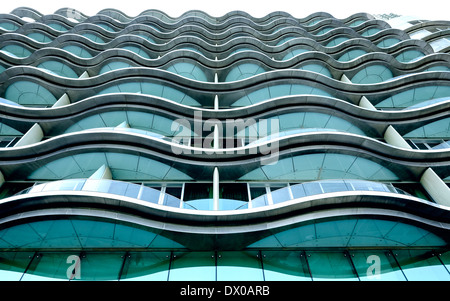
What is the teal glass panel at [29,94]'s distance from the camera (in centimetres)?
2236

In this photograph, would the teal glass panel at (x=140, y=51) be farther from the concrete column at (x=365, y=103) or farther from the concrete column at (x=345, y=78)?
the concrete column at (x=365, y=103)

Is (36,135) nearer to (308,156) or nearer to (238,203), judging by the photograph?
(238,203)

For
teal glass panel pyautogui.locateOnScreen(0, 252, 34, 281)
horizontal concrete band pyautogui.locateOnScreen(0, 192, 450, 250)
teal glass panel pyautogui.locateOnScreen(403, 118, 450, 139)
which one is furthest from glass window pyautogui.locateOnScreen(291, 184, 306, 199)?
teal glass panel pyautogui.locateOnScreen(403, 118, 450, 139)

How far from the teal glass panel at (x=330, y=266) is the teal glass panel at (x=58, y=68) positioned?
24380 millimetres

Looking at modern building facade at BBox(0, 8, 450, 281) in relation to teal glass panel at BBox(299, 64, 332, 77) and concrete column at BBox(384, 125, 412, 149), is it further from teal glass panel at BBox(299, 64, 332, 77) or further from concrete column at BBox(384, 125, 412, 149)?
teal glass panel at BBox(299, 64, 332, 77)

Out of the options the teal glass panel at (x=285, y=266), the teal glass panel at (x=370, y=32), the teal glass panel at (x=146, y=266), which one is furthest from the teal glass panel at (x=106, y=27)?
the teal glass panel at (x=285, y=266)

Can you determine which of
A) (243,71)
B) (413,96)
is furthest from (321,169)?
(243,71)

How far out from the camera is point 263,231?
38.6ft

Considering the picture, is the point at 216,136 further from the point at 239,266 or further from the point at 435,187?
the point at 435,187

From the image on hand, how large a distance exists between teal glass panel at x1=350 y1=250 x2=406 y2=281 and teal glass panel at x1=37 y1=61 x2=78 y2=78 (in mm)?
25434

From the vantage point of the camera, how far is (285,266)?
11.4 metres

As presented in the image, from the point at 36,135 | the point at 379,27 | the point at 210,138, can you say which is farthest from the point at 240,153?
the point at 379,27

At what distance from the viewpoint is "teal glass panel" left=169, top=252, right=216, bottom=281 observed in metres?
10.9

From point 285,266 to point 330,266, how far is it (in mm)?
1631
